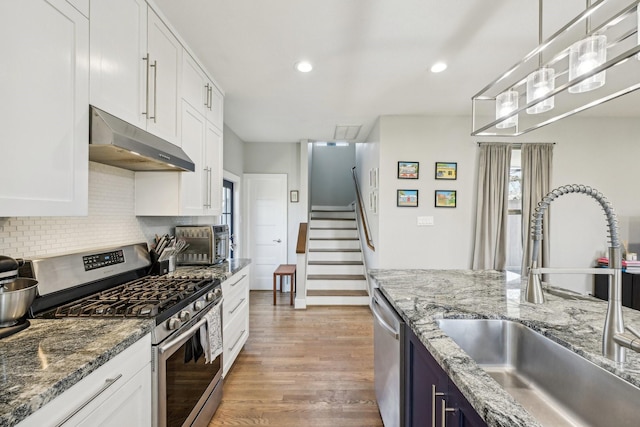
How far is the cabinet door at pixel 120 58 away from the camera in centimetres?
142

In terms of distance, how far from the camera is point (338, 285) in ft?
15.5

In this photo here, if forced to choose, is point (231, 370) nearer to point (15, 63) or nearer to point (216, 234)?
point (216, 234)

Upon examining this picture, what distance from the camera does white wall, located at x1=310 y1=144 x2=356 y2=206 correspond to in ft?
25.9

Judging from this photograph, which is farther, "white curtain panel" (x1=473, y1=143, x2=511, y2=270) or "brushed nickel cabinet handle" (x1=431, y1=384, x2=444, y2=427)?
"white curtain panel" (x1=473, y1=143, x2=511, y2=270)

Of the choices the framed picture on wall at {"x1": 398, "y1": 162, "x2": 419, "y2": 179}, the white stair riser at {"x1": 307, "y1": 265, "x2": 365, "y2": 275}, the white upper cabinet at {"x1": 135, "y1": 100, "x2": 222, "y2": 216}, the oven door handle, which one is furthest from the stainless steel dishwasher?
the white stair riser at {"x1": 307, "y1": 265, "x2": 365, "y2": 275}

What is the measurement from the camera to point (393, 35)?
2.17m

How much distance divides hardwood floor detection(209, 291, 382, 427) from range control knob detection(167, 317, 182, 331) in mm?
985

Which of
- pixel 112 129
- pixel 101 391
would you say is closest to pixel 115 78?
pixel 112 129

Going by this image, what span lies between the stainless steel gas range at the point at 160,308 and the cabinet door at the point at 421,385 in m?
1.14

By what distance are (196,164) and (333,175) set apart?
556 centimetres

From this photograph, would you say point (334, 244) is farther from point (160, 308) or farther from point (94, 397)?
point (94, 397)

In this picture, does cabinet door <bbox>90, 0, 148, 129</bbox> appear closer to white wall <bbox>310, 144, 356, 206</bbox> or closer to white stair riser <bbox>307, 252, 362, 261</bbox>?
white stair riser <bbox>307, 252, 362, 261</bbox>

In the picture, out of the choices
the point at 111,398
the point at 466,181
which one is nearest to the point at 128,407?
the point at 111,398

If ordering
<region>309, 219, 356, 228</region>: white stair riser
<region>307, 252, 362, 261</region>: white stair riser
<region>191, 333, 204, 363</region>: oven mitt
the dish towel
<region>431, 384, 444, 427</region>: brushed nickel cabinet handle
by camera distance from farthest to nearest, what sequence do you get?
<region>309, 219, 356, 228</region>: white stair riser → <region>307, 252, 362, 261</region>: white stair riser → the dish towel → <region>191, 333, 204, 363</region>: oven mitt → <region>431, 384, 444, 427</region>: brushed nickel cabinet handle
